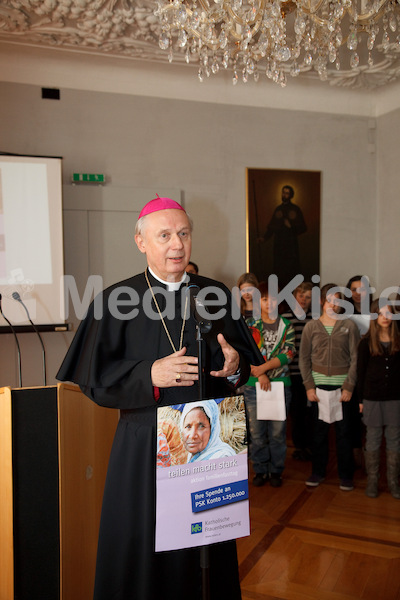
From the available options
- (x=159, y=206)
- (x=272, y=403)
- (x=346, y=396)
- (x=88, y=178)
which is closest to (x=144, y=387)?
(x=159, y=206)

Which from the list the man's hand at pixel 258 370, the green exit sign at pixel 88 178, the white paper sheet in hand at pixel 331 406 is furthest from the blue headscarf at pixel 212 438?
the green exit sign at pixel 88 178

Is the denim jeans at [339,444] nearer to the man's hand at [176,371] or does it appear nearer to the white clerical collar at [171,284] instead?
the white clerical collar at [171,284]

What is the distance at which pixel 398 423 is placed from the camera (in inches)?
173

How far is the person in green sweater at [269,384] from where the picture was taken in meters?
4.73

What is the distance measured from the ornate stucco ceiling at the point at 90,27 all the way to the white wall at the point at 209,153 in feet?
1.83

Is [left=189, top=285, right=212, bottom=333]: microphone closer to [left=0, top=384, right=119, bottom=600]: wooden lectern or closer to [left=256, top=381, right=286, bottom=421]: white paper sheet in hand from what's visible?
[left=0, top=384, right=119, bottom=600]: wooden lectern

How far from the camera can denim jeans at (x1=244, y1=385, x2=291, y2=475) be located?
477 cm

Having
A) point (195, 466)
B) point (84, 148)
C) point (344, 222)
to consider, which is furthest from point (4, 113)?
point (195, 466)

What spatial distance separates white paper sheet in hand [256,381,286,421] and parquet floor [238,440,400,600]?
644 mm

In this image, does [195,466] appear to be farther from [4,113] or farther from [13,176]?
[4,113]

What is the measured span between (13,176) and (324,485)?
4388 millimetres

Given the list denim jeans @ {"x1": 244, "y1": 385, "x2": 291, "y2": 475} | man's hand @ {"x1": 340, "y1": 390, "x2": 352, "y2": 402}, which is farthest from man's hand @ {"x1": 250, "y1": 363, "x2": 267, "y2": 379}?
man's hand @ {"x1": 340, "y1": 390, "x2": 352, "y2": 402}

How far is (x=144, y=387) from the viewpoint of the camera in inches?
78.3

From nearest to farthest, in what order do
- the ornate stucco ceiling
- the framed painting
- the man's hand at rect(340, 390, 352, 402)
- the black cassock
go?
the black cassock
the man's hand at rect(340, 390, 352, 402)
the ornate stucco ceiling
the framed painting
